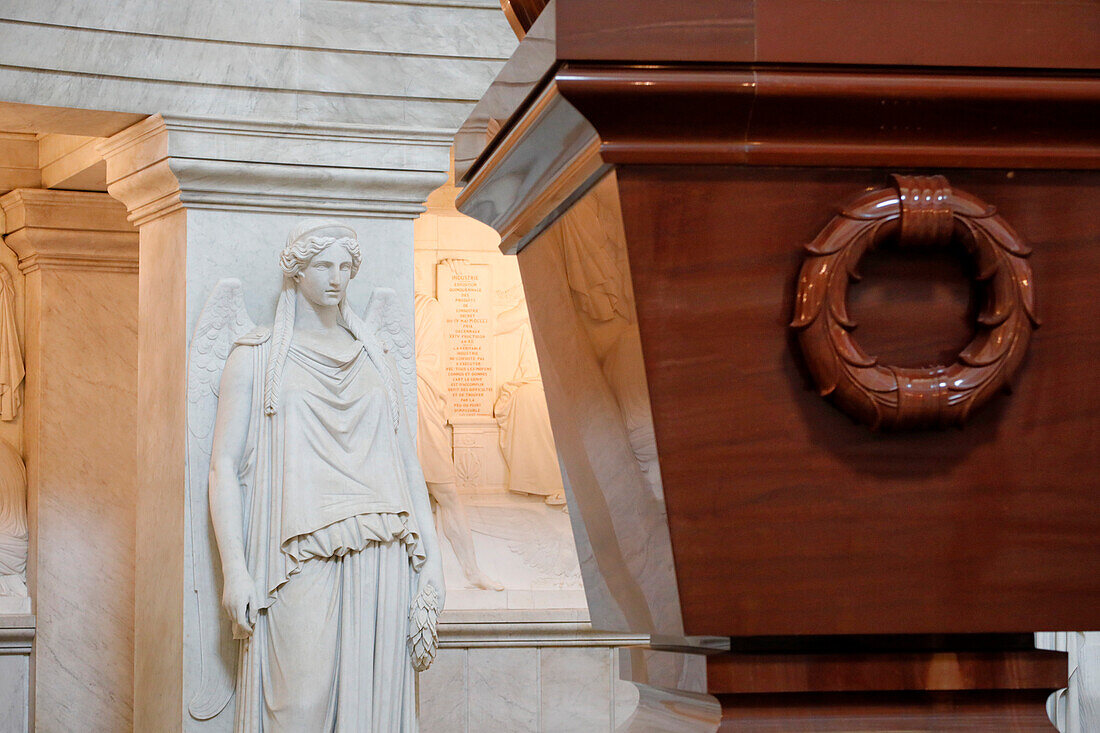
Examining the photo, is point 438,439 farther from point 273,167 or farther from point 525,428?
point 273,167

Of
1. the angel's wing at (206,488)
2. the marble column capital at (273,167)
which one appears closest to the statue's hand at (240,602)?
the angel's wing at (206,488)

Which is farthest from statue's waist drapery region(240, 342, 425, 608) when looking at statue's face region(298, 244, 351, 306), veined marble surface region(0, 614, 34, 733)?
veined marble surface region(0, 614, 34, 733)

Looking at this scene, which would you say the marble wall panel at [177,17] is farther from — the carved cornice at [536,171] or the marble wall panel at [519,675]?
the carved cornice at [536,171]

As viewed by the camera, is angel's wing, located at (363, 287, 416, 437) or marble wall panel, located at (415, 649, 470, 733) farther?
marble wall panel, located at (415, 649, 470, 733)

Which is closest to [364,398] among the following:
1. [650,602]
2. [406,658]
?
[406,658]

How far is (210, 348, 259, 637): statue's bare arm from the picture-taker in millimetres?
5977

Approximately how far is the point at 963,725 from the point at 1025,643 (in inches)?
A: 2.7

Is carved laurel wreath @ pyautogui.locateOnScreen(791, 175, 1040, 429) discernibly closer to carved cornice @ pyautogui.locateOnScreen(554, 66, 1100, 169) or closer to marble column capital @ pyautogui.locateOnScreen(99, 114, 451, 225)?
carved cornice @ pyautogui.locateOnScreen(554, 66, 1100, 169)

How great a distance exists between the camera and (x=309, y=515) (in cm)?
605

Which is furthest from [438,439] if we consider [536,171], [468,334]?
[536,171]

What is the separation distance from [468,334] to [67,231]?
8.70 ft

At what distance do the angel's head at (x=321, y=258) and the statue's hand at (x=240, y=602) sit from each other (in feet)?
4.24

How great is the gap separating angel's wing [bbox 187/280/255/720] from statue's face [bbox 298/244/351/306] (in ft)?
1.40

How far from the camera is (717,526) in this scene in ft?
2.52
